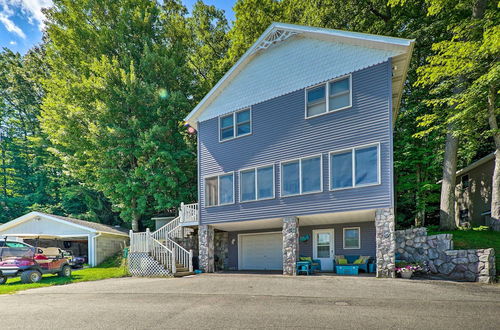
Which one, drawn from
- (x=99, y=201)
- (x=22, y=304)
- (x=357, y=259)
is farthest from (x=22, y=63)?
(x=357, y=259)

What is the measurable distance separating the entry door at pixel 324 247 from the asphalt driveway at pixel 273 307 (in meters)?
3.81

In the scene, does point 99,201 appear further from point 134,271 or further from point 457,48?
point 457,48

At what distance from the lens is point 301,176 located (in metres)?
12.4

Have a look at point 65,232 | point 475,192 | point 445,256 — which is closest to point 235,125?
point 445,256

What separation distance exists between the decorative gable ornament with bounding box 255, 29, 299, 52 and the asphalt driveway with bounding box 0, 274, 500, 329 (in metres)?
9.98

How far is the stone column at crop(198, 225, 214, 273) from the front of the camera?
14.8 meters

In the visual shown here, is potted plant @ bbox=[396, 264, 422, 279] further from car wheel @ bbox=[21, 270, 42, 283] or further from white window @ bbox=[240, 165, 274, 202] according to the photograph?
car wheel @ bbox=[21, 270, 42, 283]

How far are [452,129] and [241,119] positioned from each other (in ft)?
→ 31.3

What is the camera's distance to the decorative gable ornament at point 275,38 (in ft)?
43.7

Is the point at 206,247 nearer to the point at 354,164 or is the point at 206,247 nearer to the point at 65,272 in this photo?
the point at 65,272

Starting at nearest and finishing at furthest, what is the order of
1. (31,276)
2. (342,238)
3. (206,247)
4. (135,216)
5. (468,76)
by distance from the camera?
1. (31,276)
2. (468,76)
3. (342,238)
4. (206,247)
5. (135,216)

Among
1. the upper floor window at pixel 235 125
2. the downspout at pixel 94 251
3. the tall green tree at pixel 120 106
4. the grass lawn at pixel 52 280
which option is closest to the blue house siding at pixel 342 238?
the upper floor window at pixel 235 125

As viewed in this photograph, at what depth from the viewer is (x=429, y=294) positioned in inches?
295

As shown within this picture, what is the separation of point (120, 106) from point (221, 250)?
41.0 feet
